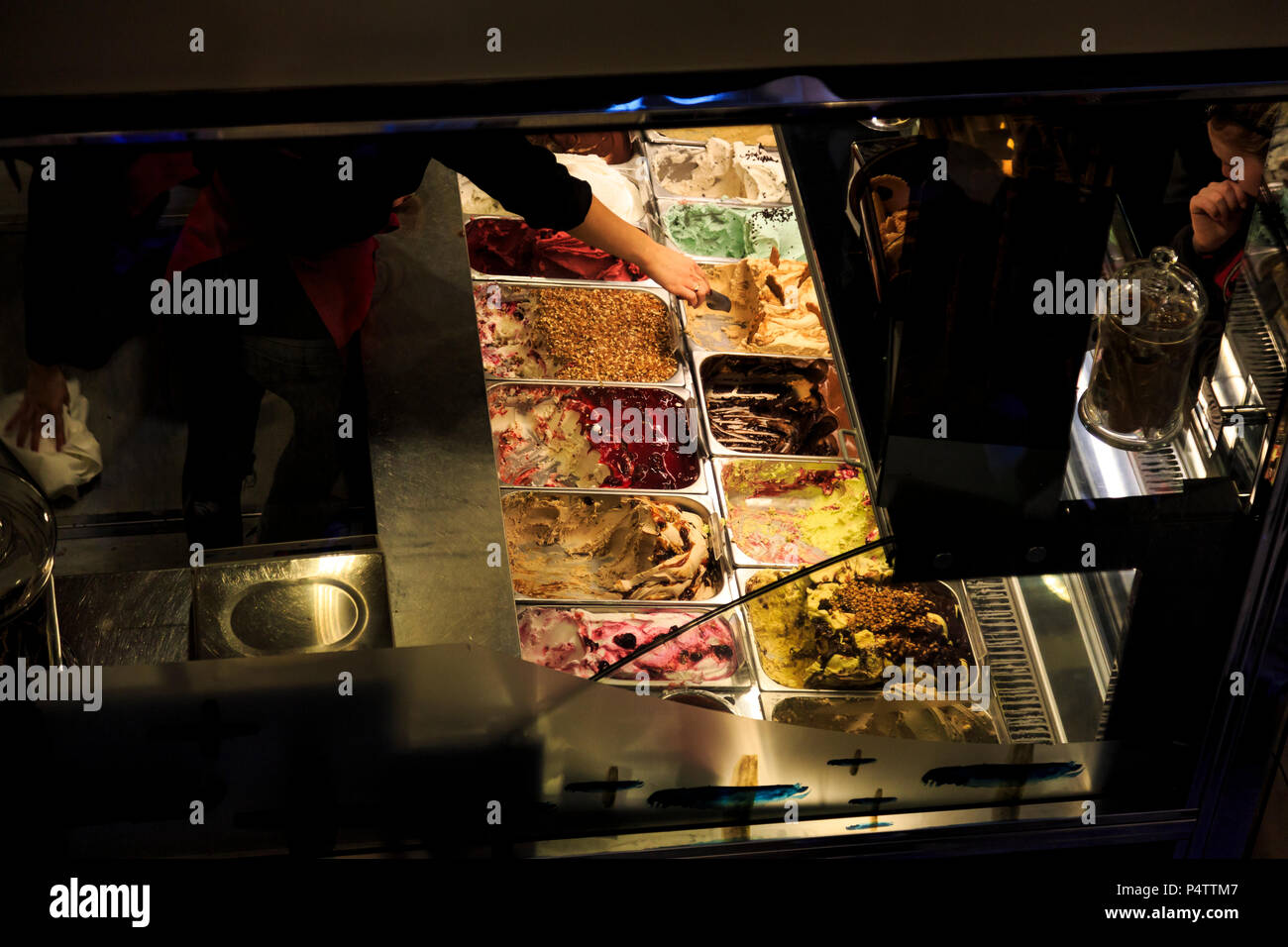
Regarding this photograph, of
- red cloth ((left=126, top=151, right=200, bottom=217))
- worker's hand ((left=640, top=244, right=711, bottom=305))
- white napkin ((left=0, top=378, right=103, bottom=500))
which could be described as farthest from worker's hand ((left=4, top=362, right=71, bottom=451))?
worker's hand ((left=640, top=244, right=711, bottom=305))

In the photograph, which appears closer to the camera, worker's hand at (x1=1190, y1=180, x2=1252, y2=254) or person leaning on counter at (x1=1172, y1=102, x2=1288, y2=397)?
person leaning on counter at (x1=1172, y1=102, x2=1288, y2=397)

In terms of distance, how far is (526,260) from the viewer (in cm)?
238

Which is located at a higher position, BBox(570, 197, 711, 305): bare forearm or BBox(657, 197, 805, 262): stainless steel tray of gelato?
BBox(657, 197, 805, 262): stainless steel tray of gelato

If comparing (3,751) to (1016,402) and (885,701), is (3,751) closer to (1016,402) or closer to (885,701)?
(885,701)

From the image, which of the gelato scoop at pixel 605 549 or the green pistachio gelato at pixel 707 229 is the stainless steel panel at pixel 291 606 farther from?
the green pistachio gelato at pixel 707 229

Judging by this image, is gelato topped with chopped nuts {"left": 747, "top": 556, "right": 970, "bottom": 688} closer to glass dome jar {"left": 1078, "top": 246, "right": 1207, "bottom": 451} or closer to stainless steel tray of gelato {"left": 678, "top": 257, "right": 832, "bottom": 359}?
glass dome jar {"left": 1078, "top": 246, "right": 1207, "bottom": 451}

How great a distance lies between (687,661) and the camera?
1.84 meters

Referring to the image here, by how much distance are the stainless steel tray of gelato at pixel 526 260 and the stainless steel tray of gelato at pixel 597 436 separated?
255 mm

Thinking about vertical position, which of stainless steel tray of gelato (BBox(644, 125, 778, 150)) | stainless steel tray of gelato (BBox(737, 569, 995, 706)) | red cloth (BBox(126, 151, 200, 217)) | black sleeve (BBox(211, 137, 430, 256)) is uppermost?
stainless steel tray of gelato (BBox(644, 125, 778, 150))

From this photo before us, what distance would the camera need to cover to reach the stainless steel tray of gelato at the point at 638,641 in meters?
1.80

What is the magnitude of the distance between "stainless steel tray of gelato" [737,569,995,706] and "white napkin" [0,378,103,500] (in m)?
1.00

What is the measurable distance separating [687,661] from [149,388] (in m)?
0.93

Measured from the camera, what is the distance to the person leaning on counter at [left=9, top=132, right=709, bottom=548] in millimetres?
1796

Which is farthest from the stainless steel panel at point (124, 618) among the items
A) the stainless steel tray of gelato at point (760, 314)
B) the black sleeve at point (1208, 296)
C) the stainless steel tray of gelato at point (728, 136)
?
the black sleeve at point (1208, 296)
